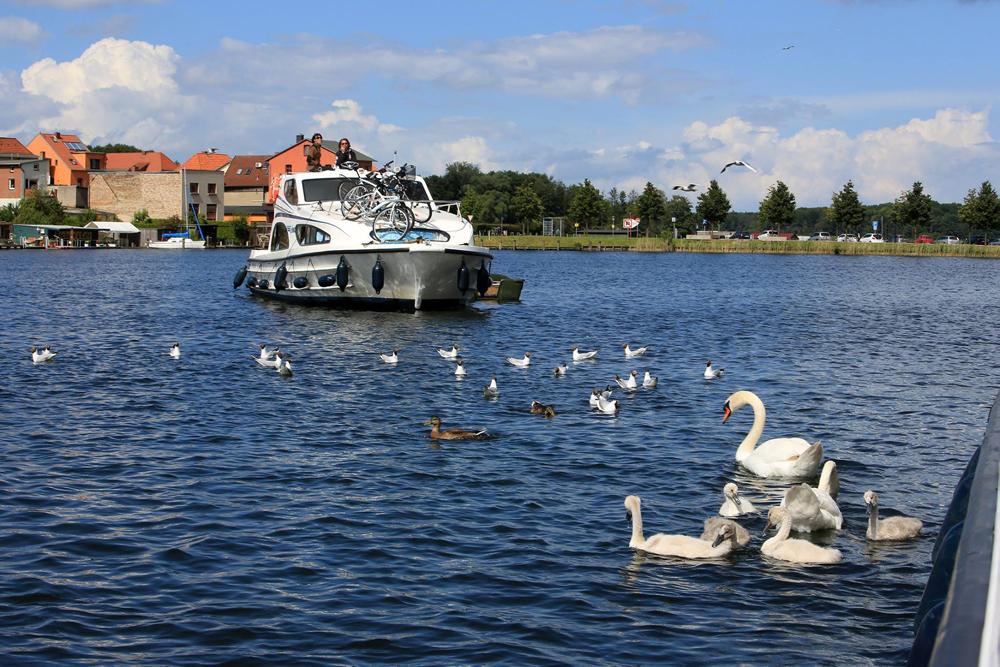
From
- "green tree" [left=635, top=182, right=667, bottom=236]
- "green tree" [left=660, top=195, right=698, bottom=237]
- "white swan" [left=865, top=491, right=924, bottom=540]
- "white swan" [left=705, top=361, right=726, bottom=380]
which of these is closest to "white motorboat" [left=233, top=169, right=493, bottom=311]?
"white swan" [left=705, top=361, right=726, bottom=380]

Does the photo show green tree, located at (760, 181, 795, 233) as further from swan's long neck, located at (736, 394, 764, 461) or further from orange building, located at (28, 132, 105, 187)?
swan's long neck, located at (736, 394, 764, 461)

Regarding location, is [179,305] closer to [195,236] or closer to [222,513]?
[222,513]

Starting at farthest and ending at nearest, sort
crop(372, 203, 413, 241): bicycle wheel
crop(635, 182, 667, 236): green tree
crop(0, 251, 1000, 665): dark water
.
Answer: crop(635, 182, 667, 236): green tree < crop(372, 203, 413, 241): bicycle wheel < crop(0, 251, 1000, 665): dark water

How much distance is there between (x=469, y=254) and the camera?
34.0 meters

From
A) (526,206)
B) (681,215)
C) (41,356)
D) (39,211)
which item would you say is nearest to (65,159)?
(39,211)

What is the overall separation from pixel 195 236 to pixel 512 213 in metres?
68.7

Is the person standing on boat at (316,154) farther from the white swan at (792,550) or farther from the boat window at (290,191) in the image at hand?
the white swan at (792,550)

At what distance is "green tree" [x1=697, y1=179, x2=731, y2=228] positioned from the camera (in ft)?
449

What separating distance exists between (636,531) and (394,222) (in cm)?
2480

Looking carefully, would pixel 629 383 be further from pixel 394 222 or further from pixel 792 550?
pixel 394 222

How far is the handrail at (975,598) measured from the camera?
2707 mm

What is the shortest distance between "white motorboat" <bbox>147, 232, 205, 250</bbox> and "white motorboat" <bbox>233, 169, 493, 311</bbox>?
3309 inches

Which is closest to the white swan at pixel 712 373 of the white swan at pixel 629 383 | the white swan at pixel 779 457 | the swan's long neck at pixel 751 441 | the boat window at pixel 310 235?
the white swan at pixel 629 383

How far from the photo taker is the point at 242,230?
413ft
